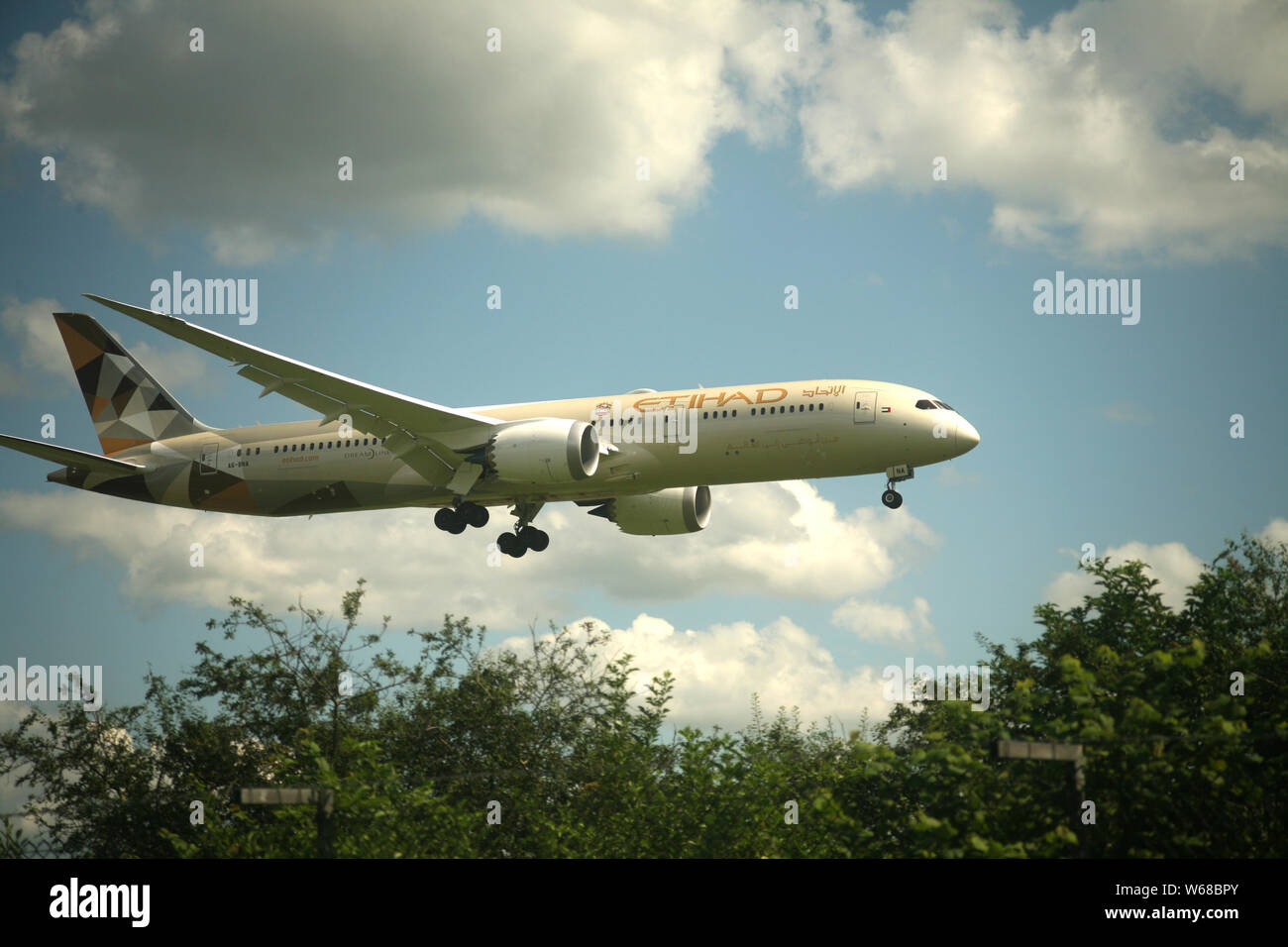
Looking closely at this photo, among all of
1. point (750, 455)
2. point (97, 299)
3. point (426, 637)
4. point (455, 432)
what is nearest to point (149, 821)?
point (426, 637)

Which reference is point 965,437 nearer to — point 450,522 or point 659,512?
point 659,512

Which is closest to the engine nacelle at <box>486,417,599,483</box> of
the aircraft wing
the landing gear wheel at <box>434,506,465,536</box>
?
the aircraft wing

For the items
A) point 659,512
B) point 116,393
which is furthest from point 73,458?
point 659,512

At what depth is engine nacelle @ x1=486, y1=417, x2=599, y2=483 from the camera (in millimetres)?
32344

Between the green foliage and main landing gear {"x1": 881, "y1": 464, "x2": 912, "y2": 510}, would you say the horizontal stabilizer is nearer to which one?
the green foliage

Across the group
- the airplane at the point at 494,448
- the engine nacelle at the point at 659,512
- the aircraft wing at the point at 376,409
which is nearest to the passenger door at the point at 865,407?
the airplane at the point at 494,448

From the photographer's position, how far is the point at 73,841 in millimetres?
37156

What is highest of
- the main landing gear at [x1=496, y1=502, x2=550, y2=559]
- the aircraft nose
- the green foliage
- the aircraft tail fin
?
the aircraft tail fin

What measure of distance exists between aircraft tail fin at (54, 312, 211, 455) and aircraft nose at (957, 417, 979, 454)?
25763 millimetres

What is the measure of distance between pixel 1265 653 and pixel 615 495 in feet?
65.1

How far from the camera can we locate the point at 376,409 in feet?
113

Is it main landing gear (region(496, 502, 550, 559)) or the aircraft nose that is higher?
the aircraft nose

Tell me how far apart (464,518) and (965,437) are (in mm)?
15086
